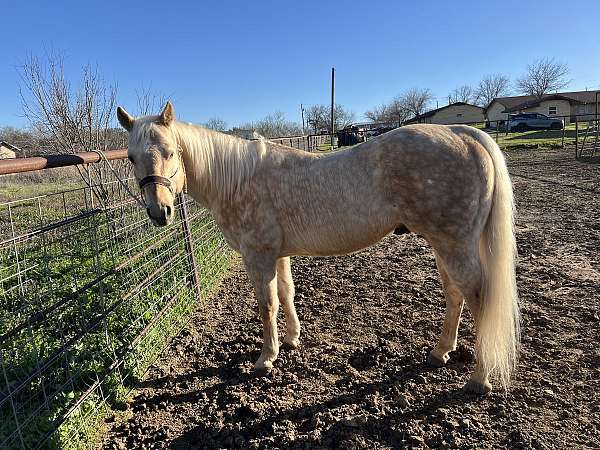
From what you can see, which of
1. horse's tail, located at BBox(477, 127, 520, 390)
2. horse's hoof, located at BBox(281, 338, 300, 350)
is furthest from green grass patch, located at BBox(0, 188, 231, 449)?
horse's tail, located at BBox(477, 127, 520, 390)

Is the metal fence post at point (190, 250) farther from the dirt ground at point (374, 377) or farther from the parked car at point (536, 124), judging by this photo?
the parked car at point (536, 124)

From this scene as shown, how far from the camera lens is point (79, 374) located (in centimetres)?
273

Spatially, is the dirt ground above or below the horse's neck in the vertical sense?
below

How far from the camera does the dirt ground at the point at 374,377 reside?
2322 millimetres

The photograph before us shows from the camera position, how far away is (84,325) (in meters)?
3.00

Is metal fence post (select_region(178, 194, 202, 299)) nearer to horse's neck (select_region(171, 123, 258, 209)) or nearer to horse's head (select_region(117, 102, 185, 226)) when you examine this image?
horse's neck (select_region(171, 123, 258, 209))

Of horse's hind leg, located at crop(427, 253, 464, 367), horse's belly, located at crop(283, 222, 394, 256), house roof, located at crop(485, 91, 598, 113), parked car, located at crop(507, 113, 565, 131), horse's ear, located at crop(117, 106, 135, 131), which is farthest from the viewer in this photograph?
house roof, located at crop(485, 91, 598, 113)

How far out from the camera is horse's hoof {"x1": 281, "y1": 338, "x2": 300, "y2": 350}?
3387mm

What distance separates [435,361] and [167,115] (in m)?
2.70

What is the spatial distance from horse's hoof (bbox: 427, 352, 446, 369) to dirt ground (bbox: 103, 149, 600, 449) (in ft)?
0.15

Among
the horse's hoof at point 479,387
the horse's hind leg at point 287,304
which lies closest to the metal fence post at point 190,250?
the horse's hind leg at point 287,304

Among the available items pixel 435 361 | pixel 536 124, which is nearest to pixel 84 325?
pixel 435 361

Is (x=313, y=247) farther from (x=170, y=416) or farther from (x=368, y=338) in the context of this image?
(x=170, y=416)

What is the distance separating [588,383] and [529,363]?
1.21 feet
